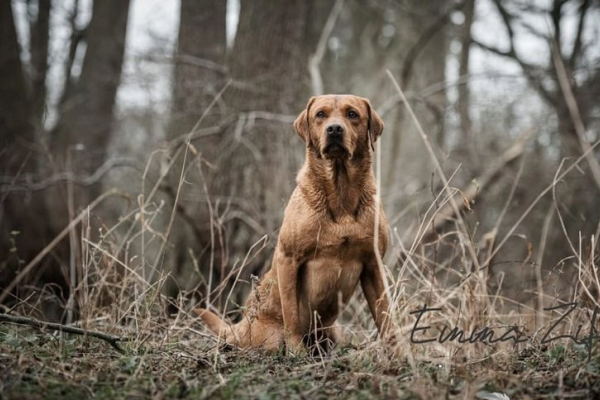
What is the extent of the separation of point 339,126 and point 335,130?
0.04 meters

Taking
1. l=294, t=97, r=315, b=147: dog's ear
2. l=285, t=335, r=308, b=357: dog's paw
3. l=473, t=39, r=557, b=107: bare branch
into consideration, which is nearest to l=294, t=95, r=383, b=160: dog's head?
l=294, t=97, r=315, b=147: dog's ear

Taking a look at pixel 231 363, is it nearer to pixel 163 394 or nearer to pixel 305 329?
pixel 163 394

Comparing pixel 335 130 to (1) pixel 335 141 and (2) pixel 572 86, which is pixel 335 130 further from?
(2) pixel 572 86

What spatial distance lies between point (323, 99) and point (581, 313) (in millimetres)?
2241

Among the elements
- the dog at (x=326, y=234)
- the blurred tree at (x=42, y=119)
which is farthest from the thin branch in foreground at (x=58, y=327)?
the blurred tree at (x=42, y=119)

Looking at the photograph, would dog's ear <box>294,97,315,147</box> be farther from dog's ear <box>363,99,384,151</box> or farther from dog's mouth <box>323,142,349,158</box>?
dog's ear <box>363,99,384,151</box>

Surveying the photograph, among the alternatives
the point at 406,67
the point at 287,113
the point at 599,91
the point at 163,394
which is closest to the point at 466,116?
the point at 406,67

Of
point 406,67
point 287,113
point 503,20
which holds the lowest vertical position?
point 287,113

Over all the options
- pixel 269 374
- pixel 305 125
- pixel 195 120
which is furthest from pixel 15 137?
pixel 269 374

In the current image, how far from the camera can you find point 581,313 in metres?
4.17

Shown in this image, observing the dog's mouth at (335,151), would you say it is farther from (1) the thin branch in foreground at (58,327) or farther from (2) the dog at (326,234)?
(1) the thin branch in foreground at (58,327)

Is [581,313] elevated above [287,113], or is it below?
below

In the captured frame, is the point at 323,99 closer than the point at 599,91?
Yes

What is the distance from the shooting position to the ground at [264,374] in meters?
2.78
